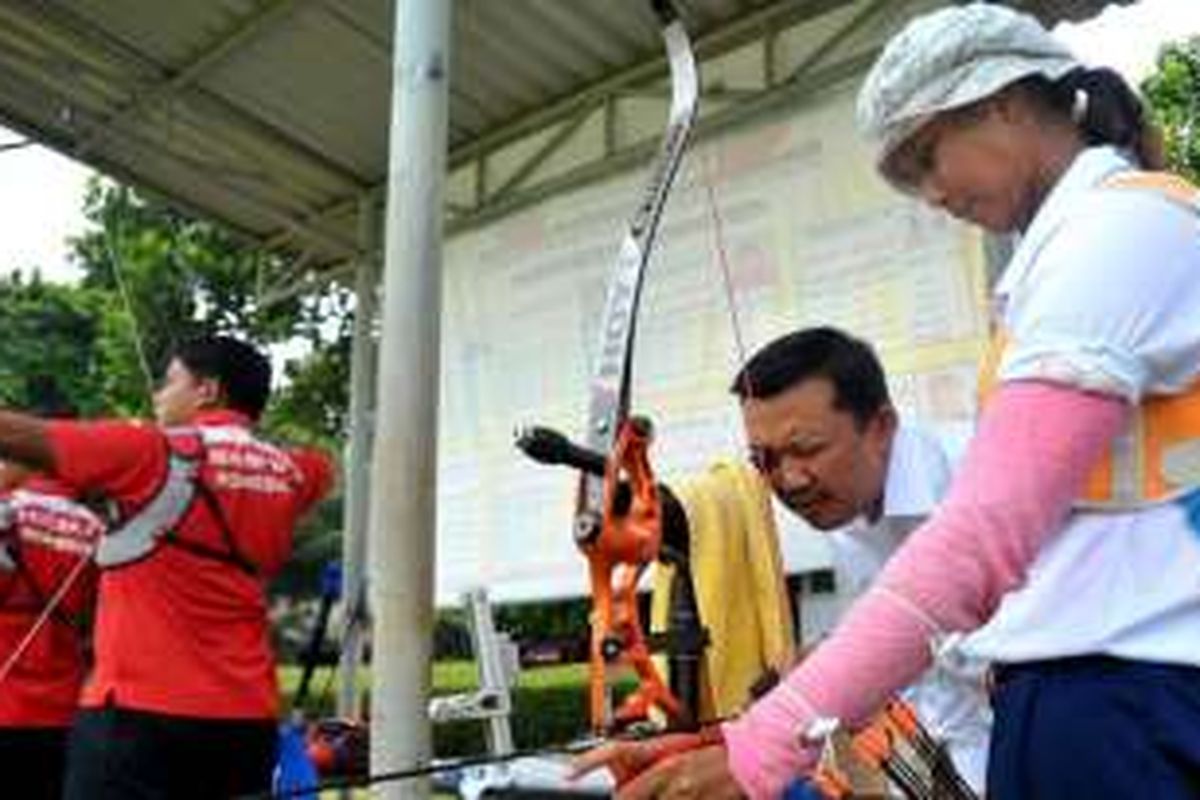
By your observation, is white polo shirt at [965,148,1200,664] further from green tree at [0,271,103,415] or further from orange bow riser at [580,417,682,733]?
green tree at [0,271,103,415]

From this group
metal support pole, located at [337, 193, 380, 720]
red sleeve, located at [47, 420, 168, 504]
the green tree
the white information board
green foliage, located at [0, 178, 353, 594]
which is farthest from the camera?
the green tree

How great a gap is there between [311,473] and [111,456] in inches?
27.9

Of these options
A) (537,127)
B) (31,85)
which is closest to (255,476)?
(537,127)

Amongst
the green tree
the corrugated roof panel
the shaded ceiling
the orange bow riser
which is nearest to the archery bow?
the orange bow riser

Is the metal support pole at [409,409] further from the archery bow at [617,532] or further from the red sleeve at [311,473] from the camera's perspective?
the archery bow at [617,532]

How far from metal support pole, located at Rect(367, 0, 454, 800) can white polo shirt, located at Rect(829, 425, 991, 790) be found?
1077mm

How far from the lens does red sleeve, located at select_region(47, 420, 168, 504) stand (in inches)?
114

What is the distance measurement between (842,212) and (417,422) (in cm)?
190

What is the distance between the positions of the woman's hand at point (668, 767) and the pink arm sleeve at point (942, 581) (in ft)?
0.10

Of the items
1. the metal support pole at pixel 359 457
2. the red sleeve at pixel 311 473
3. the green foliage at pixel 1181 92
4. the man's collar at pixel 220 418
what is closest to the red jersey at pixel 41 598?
the red sleeve at pixel 311 473

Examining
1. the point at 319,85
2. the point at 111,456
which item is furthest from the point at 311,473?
the point at 319,85

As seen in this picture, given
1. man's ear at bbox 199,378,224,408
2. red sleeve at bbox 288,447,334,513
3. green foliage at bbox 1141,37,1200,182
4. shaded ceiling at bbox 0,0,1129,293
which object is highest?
green foliage at bbox 1141,37,1200,182

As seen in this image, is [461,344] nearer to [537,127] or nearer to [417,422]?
[537,127]

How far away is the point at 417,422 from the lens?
11.2 ft
